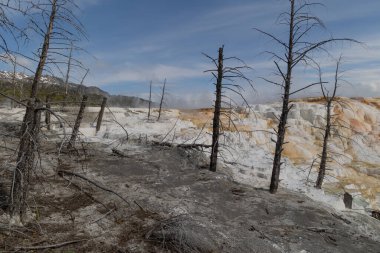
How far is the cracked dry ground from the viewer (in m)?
10.1

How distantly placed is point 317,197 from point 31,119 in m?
14.2

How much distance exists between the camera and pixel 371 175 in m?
29.3

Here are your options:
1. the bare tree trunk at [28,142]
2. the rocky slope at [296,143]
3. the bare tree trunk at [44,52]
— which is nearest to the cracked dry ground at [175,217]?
the bare tree trunk at [28,142]

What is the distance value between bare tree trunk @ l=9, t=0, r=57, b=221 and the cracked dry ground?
0.57 meters

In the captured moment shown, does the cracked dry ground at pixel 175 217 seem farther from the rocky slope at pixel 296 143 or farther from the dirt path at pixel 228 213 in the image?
the rocky slope at pixel 296 143

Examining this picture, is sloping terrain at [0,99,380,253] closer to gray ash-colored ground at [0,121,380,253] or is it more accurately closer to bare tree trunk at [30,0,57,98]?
gray ash-colored ground at [0,121,380,253]

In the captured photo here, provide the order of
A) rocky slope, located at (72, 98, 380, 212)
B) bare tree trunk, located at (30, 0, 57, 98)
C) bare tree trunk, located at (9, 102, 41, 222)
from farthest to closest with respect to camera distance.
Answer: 1. rocky slope, located at (72, 98, 380, 212)
2. bare tree trunk, located at (30, 0, 57, 98)
3. bare tree trunk, located at (9, 102, 41, 222)

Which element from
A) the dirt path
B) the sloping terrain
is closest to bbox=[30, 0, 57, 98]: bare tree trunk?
the sloping terrain

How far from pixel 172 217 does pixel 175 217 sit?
9.0 inches

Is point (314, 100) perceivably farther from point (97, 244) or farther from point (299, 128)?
point (97, 244)

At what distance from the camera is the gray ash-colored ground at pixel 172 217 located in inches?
395

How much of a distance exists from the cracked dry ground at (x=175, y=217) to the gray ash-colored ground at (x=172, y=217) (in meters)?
0.03

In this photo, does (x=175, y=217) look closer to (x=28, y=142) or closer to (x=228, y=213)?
(x=228, y=213)

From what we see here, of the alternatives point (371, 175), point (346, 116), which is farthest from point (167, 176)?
point (346, 116)
